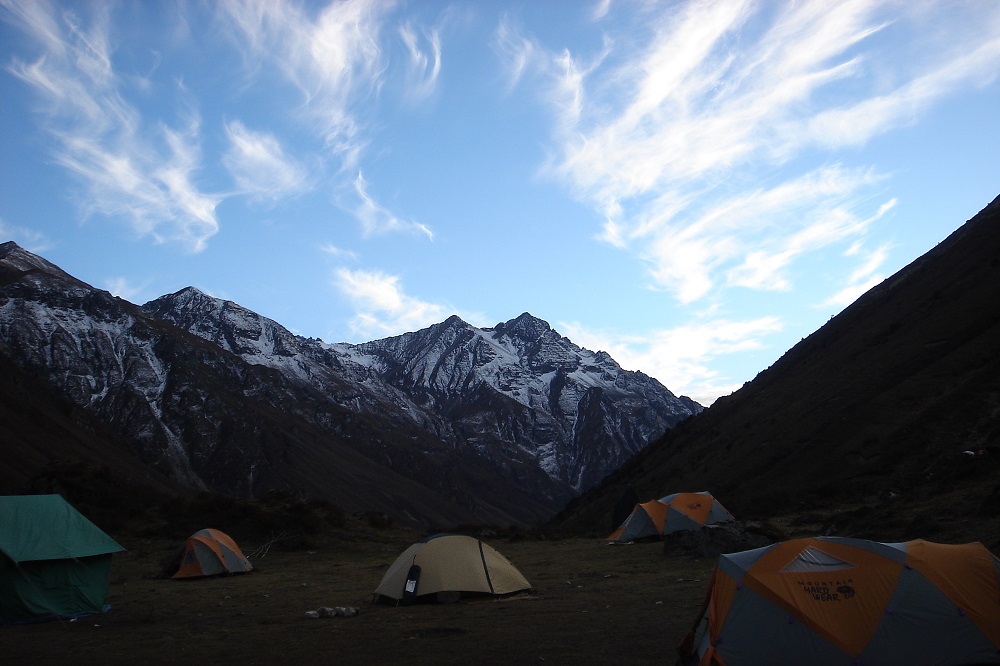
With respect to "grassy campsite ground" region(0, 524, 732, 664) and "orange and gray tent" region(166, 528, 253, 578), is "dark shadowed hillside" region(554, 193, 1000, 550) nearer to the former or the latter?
"grassy campsite ground" region(0, 524, 732, 664)

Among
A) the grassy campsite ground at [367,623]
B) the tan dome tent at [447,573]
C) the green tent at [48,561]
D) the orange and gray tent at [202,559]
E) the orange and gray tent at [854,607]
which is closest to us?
the orange and gray tent at [854,607]

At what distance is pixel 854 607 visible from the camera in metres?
9.98

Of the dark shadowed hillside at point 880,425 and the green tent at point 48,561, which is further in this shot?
the dark shadowed hillside at point 880,425

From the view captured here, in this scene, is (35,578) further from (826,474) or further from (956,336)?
(956,336)

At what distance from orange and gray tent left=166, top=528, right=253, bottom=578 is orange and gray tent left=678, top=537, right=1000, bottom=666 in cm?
1993

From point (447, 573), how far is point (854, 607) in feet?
33.5

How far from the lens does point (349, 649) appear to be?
12.8m

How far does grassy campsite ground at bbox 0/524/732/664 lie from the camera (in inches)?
482

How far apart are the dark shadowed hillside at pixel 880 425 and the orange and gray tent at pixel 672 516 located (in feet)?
15.0

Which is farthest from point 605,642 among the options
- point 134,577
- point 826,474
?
point 826,474

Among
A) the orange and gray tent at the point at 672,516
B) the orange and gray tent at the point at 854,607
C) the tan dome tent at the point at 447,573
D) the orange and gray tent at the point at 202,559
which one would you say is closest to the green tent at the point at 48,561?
the orange and gray tent at the point at 202,559

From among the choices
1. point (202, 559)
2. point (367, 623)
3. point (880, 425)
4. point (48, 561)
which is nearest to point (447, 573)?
point (367, 623)

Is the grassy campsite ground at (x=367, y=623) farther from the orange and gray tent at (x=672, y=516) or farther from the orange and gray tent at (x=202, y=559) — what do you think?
the orange and gray tent at (x=672, y=516)

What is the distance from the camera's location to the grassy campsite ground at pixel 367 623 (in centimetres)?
1225
